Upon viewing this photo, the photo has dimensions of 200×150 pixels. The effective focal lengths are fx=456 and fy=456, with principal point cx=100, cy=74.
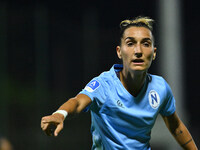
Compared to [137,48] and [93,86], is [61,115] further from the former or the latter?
[137,48]

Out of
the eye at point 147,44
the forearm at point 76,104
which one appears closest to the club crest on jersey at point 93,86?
the forearm at point 76,104

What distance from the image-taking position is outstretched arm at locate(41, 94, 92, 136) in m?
2.69

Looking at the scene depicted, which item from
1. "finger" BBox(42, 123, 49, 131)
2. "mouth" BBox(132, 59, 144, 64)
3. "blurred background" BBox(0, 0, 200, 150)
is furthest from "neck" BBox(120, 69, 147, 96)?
"blurred background" BBox(0, 0, 200, 150)

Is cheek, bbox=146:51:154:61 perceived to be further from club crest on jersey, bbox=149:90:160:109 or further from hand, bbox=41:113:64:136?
hand, bbox=41:113:64:136

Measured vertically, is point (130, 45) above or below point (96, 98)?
above

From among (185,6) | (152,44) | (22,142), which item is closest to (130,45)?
(152,44)

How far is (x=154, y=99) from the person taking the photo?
3734mm

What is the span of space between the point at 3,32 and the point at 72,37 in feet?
5.69

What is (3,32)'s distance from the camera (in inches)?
353

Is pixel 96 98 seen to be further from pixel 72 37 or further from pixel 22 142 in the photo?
pixel 72 37

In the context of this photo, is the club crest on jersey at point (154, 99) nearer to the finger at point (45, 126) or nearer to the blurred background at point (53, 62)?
the finger at point (45, 126)

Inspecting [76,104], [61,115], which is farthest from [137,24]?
[61,115]

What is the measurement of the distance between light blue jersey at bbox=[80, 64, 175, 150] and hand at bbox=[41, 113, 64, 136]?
0.71 m

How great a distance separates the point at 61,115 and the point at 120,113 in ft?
2.71
